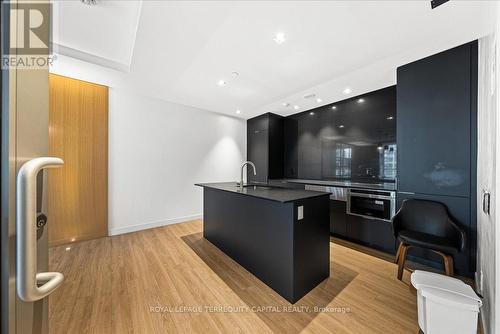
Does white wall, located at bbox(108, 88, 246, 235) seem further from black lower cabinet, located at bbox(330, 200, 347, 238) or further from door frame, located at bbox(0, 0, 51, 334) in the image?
door frame, located at bbox(0, 0, 51, 334)

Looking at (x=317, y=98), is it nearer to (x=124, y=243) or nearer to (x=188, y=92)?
(x=188, y=92)

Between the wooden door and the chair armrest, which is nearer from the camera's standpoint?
the chair armrest

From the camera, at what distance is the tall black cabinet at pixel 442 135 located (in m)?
2.08

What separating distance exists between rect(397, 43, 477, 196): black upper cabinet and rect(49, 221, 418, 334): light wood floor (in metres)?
1.17

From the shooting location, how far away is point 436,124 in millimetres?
2291

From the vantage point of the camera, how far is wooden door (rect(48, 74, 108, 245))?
2.95 meters

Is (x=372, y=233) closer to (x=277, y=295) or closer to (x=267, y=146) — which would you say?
(x=277, y=295)

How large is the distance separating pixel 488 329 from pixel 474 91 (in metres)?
2.19

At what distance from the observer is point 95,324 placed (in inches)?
60.6

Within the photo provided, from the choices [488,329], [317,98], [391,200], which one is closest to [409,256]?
[391,200]

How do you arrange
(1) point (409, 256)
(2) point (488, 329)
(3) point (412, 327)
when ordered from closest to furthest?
(2) point (488, 329)
(3) point (412, 327)
(1) point (409, 256)

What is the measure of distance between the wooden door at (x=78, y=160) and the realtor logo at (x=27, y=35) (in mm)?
3174

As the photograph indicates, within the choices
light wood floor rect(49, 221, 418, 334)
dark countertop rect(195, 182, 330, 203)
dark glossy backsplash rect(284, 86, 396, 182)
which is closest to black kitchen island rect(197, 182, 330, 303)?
dark countertop rect(195, 182, 330, 203)

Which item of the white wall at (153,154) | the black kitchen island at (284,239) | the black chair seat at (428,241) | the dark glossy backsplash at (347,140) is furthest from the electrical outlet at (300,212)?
the white wall at (153,154)
